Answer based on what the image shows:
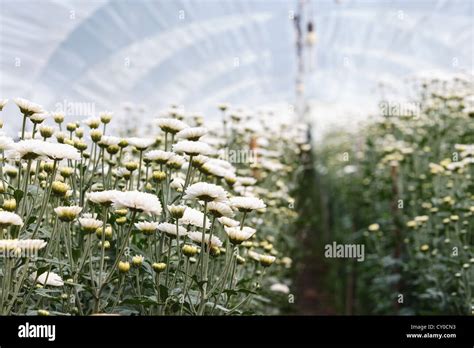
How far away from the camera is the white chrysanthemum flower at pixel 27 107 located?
7.02 feet

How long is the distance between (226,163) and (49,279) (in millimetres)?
868

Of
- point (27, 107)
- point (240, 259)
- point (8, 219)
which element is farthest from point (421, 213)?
point (8, 219)

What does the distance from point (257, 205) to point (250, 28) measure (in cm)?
944

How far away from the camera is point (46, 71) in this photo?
7734 millimetres

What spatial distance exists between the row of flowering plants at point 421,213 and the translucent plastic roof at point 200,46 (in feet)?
2.24

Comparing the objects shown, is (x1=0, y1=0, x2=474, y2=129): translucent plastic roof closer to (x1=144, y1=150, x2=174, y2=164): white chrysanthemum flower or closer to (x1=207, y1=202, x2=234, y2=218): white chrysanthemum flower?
(x1=144, y1=150, x2=174, y2=164): white chrysanthemum flower

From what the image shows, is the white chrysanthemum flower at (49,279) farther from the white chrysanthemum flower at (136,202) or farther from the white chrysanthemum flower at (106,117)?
the white chrysanthemum flower at (106,117)

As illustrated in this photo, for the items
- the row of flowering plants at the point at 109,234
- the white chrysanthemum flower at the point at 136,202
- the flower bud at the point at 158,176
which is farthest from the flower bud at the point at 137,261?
the flower bud at the point at 158,176

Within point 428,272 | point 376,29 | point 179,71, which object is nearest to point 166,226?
point 428,272

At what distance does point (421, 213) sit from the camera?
16.9 feet

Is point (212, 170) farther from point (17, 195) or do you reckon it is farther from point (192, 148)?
point (17, 195)
